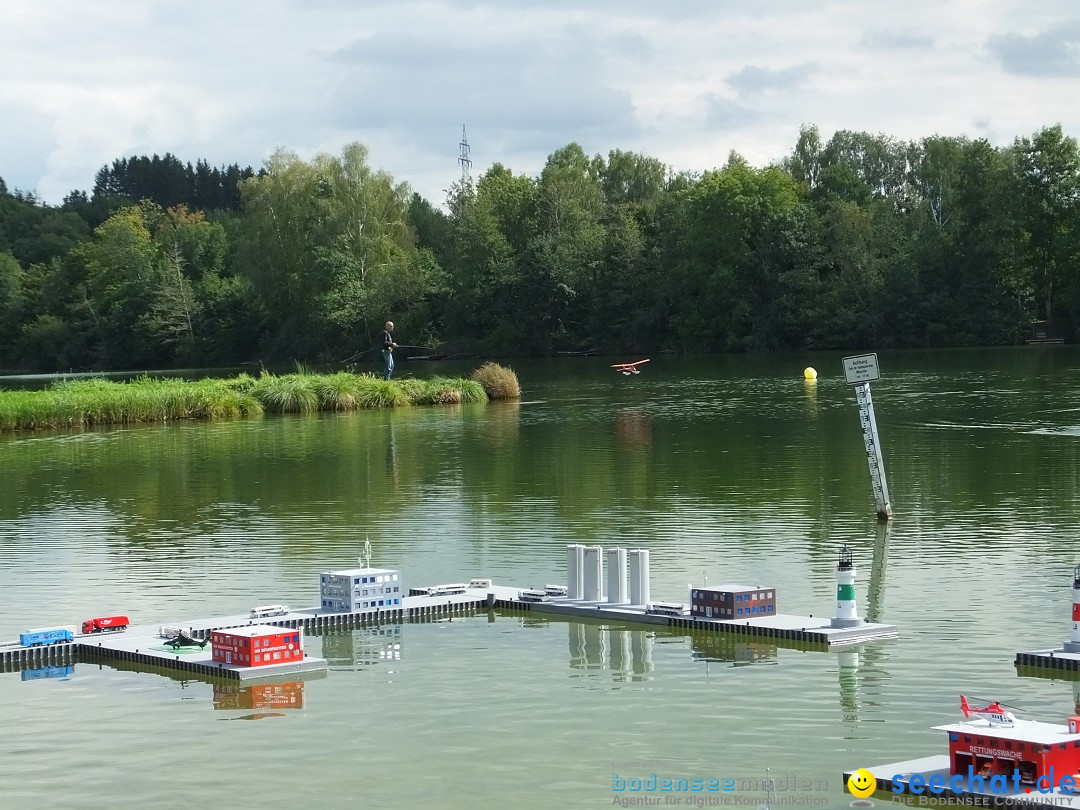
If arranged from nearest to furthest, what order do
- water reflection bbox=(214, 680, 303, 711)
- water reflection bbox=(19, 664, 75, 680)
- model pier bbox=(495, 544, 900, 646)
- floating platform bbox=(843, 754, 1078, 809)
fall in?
floating platform bbox=(843, 754, 1078, 809), water reflection bbox=(214, 680, 303, 711), water reflection bbox=(19, 664, 75, 680), model pier bbox=(495, 544, 900, 646)

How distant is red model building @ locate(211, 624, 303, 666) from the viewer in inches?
649

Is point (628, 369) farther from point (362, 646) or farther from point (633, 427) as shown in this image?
point (362, 646)

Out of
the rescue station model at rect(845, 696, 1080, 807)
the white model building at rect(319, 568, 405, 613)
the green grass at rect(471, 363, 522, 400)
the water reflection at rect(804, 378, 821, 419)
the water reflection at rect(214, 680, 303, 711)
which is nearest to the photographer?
the rescue station model at rect(845, 696, 1080, 807)

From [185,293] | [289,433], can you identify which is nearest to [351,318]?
[185,293]

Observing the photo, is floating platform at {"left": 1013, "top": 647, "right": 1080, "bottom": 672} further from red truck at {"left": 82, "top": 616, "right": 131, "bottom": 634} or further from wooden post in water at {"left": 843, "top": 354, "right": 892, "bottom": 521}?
red truck at {"left": 82, "top": 616, "right": 131, "bottom": 634}

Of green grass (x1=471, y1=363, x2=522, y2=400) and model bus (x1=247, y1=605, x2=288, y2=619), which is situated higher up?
green grass (x1=471, y1=363, x2=522, y2=400)

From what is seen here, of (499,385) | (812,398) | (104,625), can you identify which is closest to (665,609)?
(104,625)

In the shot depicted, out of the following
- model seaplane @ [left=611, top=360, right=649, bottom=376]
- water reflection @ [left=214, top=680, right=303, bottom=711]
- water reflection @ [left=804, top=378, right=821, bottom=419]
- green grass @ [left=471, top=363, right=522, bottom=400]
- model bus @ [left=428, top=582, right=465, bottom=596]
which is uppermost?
model seaplane @ [left=611, top=360, right=649, bottom=376]

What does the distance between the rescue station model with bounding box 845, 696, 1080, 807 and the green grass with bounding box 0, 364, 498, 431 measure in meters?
47.3

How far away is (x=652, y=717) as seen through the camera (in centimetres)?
1433

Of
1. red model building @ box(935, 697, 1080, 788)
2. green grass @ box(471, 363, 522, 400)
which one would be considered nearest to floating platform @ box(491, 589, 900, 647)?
red model building @ box(935, 697, 1080, 788)

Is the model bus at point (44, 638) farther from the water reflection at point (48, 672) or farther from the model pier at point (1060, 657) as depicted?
the model pier at point (1060, 657)

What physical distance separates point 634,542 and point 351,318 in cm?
9170

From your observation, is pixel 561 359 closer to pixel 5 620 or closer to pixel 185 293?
pixel 185 293
